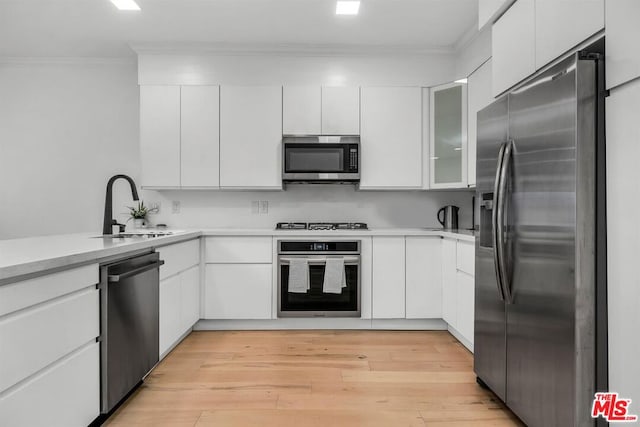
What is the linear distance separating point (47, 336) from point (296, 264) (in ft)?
6.98

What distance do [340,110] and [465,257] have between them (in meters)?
1.70

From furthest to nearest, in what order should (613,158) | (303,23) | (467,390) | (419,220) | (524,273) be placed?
(419,220) → (303,23) → (467,390) → (524,273) → (613,158)

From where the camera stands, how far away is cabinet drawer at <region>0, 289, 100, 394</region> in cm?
136

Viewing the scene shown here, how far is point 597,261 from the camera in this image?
59.6 inches

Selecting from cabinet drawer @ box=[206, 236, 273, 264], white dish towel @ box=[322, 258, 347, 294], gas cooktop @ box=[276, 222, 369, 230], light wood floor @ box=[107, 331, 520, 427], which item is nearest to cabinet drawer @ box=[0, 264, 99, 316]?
light wood floor @ box=[107, 331, 520, 427]

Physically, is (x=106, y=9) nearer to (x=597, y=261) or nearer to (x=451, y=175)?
(x=451, y=175)

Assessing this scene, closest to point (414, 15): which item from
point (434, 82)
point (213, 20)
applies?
point (434, 82)

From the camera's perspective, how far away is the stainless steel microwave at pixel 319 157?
12.3 ft

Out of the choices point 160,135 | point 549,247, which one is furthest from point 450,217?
point 160,135

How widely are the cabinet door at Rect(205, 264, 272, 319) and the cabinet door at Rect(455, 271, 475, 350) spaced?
1521mm

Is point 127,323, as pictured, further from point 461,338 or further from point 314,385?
point 461,338

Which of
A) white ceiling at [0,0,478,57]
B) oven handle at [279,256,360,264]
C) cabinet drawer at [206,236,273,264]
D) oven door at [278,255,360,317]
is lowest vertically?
oven door at [278,255,360,317]

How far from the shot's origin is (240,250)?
141 inches

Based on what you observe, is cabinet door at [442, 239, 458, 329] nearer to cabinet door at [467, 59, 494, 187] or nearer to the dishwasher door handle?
cabinet door at [467, 59, 494, 187]
